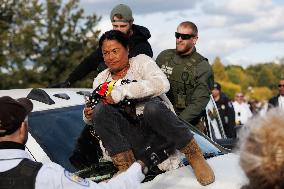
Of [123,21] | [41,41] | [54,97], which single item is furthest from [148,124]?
[41,41]

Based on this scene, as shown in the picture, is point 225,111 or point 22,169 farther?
point 225,111

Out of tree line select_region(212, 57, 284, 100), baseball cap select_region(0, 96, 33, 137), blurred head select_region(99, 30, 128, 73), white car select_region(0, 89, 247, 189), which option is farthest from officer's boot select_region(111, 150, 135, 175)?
tree line select_region(212, 57, 284, 100)

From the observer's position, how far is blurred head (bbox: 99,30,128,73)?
3834mm

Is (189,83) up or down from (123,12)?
down

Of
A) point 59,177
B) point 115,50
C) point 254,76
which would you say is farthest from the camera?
point 254,76

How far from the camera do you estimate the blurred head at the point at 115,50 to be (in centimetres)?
383

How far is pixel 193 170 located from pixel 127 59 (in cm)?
82

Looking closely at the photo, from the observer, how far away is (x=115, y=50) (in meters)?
3.84

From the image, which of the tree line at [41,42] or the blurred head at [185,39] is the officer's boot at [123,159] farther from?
the tree line at [41,42]

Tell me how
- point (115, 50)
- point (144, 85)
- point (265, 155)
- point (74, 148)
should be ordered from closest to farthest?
point (265, 155), point (144, 85), point (74, 148), point (115, 50)

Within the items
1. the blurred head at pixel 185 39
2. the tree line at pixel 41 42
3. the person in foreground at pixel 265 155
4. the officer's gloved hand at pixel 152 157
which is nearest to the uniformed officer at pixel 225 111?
the blurred head at pixel 185 39

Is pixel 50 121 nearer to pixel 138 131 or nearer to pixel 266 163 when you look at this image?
pixel 138 131

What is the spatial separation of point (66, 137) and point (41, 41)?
26.2 meters

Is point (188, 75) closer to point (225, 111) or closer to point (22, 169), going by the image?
point (22, 169)
